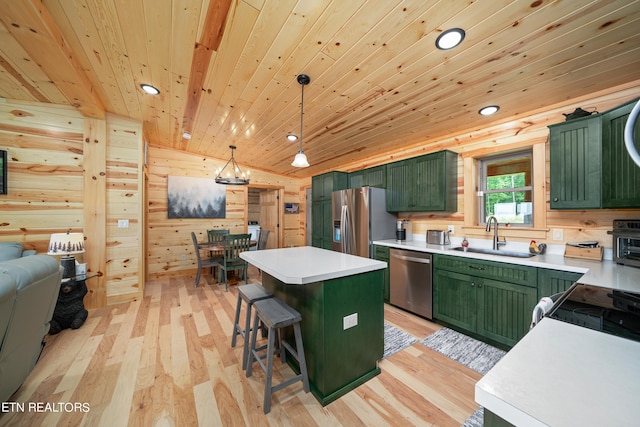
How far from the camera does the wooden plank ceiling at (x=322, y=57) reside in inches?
57.6

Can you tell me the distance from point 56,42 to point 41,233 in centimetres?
236

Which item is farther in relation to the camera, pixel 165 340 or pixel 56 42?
pixel 165 340

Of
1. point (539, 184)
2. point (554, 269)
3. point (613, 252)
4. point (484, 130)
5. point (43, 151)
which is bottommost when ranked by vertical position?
point (554, 269)

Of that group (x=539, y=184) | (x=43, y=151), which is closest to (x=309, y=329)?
(x=539, y=184)

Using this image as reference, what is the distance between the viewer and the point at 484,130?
2.88m

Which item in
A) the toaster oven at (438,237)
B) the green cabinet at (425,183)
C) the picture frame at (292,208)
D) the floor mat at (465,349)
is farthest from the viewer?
the picture frame at (292,208)

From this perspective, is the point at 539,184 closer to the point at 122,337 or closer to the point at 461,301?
the point at 461,301

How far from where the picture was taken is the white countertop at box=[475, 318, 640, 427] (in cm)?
47

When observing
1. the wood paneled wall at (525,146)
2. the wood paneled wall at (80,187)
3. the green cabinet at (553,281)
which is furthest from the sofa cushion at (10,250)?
the green cabinet at (553,281)

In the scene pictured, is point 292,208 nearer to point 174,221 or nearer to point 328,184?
point 328,184

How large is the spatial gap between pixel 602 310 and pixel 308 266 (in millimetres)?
1490

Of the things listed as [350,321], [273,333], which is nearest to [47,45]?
[273,333]

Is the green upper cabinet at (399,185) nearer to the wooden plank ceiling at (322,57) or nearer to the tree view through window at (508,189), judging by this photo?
the wooden plank ceiling at (322,57)

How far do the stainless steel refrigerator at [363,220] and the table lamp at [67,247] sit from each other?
3365 millimetres
